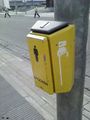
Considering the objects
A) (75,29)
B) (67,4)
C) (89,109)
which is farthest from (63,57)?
(89,109)

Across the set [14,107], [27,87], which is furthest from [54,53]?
[27,87]

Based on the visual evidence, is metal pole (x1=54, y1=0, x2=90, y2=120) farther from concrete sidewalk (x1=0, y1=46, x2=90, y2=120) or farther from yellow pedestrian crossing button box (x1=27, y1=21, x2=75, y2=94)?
concrete sidewalk (x1=0, y1=46, x2=90, y2=120)

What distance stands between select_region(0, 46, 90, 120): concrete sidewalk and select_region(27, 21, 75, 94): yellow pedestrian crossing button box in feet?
5.20

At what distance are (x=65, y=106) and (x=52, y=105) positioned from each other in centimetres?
173

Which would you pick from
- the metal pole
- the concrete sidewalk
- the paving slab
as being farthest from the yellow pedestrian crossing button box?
the paving slab

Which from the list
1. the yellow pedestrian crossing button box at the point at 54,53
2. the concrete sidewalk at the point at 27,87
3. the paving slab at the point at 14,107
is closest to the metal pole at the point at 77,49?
the yellow pedestrian crossing button box at the point at 54,53

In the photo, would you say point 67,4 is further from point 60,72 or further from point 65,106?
point 65,106

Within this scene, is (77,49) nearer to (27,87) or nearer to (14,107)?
(14,107)

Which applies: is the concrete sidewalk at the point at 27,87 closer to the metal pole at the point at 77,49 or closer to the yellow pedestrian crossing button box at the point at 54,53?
the metal pole at the point at 77,49

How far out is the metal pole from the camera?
62.4 inches

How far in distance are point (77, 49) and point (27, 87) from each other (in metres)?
2.84

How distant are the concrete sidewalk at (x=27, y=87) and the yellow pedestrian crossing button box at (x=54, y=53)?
1584 mm

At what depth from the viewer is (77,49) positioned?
1.71 meters

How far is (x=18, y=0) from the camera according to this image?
75.6 meters
